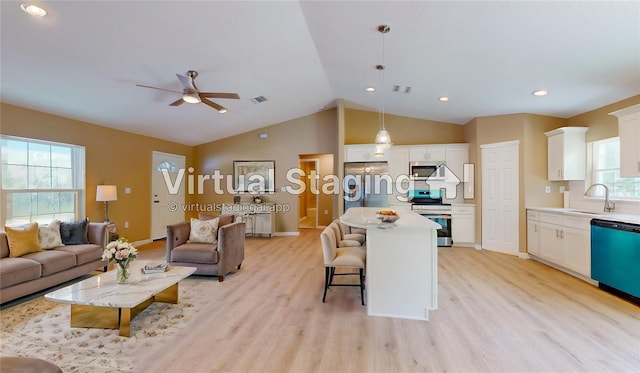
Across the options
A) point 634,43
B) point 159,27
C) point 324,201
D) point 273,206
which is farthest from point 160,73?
point 324,201

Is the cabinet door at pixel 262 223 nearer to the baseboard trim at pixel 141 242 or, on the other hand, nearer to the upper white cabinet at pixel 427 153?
the baseboard trim at pixel 141 242

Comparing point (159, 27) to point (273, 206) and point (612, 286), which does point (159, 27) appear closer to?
point (273, 206)

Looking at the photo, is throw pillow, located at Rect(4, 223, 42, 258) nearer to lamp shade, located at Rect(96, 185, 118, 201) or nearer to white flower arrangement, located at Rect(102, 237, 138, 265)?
lamp shade, located at Rect(96, 185, 118, 201)

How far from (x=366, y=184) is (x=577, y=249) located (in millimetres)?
3471

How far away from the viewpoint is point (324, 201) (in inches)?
331

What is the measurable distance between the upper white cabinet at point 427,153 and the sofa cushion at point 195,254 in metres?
4.37

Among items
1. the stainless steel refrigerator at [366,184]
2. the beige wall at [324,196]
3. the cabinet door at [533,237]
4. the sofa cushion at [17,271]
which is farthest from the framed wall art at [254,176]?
the cabinet door at [533,237]

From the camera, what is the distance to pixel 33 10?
226cm

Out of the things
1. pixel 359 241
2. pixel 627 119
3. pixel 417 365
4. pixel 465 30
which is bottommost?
pixel 417 365

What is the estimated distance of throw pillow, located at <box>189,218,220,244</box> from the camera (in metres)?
3.97

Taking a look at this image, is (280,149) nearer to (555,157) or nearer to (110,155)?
(110,155)

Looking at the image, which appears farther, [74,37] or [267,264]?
[267,264]

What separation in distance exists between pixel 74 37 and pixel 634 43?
532 cm

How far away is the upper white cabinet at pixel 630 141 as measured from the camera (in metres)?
3.20
